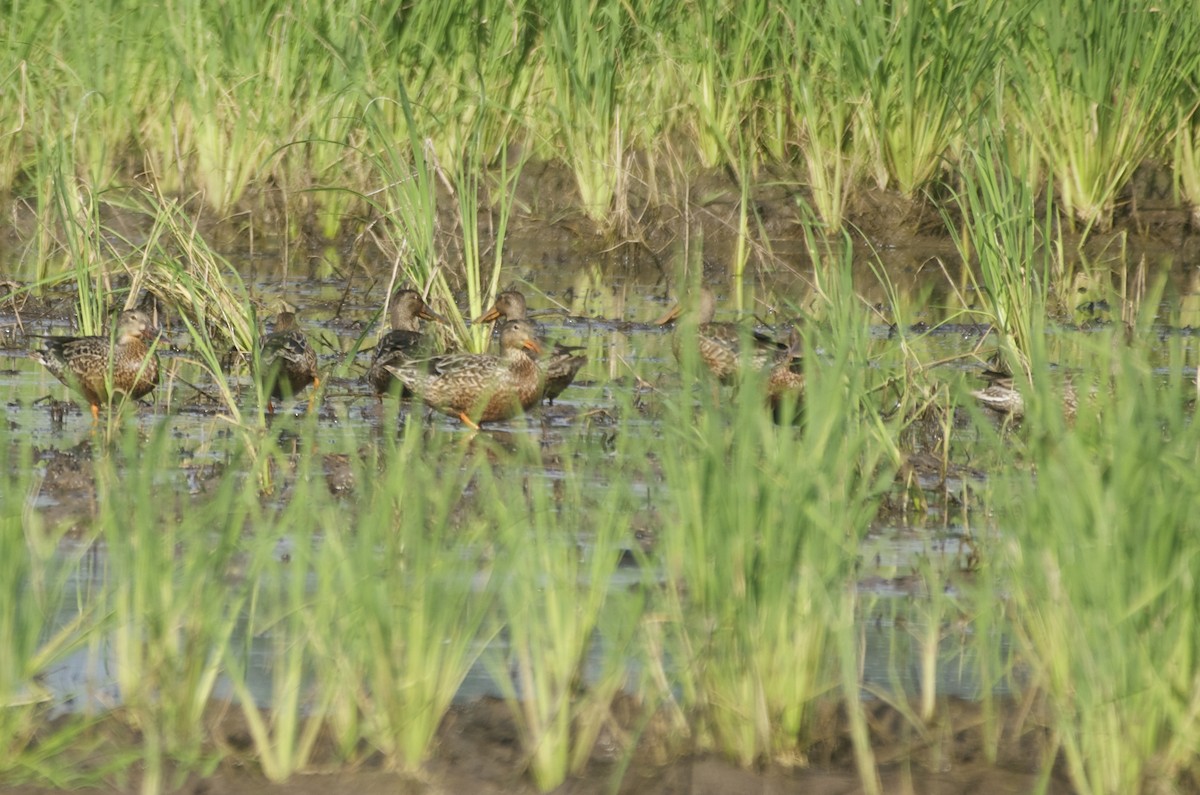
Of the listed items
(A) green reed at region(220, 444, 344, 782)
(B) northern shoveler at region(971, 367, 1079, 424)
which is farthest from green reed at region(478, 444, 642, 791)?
(B) northern shoveler at region(971, 367, 1079, 424)

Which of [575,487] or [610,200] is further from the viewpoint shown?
[610,200]

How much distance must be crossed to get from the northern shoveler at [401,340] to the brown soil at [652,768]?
4234 mm

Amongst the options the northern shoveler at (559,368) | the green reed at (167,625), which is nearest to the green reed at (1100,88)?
the northern shoveler at (559,368)

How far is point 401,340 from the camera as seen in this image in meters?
8.93

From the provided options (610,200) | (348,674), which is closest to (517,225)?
(610,200)

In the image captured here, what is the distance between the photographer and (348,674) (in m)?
3.87

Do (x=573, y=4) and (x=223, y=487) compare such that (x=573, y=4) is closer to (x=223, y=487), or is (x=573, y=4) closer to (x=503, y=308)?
(x=503, y=308)

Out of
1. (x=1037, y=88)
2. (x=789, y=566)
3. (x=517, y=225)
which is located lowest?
(x=789, y=566)

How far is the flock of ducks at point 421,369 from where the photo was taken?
7.99 metres

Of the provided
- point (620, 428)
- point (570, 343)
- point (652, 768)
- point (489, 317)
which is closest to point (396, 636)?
point (652, 768)

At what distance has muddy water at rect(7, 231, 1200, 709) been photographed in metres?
5.07

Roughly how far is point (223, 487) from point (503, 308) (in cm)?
581

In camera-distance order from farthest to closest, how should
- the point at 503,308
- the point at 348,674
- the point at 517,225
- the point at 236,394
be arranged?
the point at 517,225
the point at 503,308
the point at 236,394
the point at 348,674

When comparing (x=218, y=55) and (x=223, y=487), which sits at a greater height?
(x=218, y=55)
